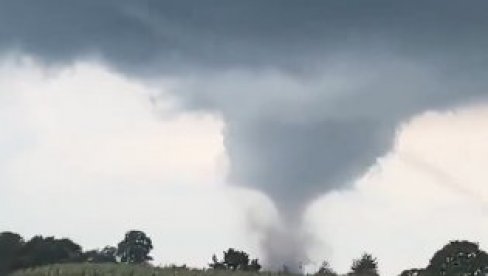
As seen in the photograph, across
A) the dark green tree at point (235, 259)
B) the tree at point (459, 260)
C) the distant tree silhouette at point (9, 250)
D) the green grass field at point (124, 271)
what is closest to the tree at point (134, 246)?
the distant tree silhouette at point (9, 250)

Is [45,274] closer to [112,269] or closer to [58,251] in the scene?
[112,269]

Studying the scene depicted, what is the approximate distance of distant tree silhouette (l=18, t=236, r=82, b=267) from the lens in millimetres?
118562

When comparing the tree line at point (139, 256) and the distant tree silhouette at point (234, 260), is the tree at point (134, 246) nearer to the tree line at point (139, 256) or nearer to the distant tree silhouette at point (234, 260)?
the tree line at point (139, 256)

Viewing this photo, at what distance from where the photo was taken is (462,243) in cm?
8631

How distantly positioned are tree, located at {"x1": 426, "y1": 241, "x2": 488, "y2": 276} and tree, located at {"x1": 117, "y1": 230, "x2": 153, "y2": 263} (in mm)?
89947

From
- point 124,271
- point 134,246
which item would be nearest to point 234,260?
point 124,271

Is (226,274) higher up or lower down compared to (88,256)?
lower down

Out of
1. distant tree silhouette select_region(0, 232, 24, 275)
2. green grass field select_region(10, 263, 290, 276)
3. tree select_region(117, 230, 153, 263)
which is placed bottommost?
green grass field select_region(10, 263, 290, 276)

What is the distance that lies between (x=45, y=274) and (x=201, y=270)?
1877 cm

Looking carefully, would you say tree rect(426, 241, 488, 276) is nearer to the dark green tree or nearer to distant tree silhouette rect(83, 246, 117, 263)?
the dark green tree

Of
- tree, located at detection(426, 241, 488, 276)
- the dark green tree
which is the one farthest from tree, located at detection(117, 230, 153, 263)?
tree, located at detection(426, 241, 488, 276)

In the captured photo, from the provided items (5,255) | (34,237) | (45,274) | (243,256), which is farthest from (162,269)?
(34,237)

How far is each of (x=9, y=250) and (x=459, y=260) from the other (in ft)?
221

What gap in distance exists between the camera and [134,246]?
167m
